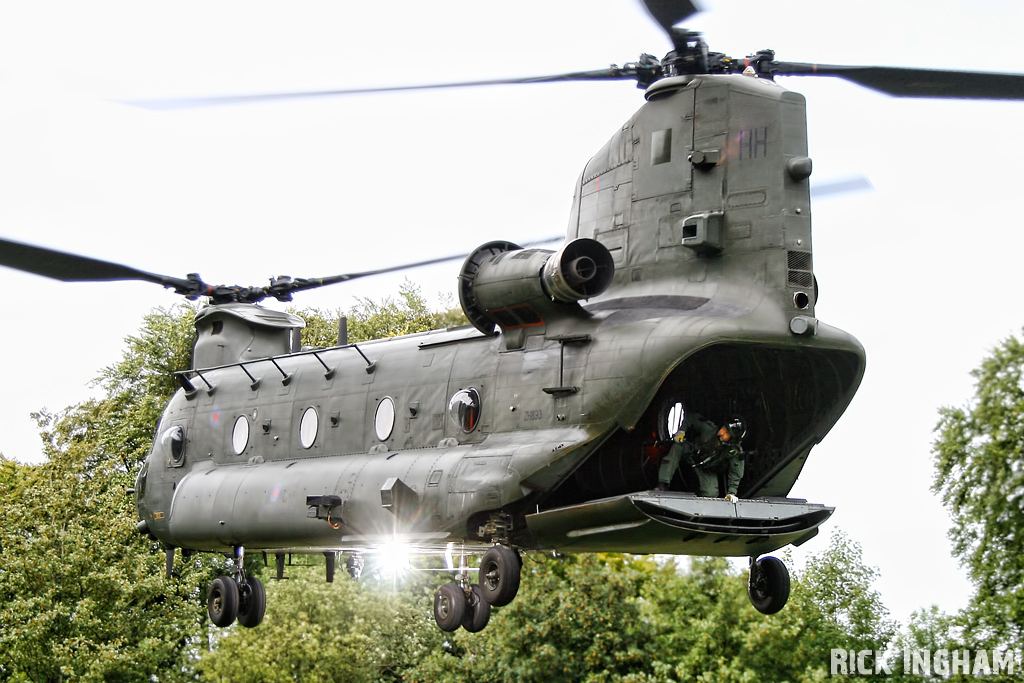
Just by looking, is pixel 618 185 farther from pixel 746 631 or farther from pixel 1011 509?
pixel 1011 509

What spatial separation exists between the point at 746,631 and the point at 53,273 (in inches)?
771

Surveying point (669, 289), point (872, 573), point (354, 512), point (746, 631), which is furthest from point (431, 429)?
point (872, 573)

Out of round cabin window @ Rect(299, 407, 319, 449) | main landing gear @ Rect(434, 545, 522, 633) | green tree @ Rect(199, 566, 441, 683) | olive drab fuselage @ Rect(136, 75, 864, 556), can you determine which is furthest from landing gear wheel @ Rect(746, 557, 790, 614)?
green tree @ Rect(199, 566, 441, 683)

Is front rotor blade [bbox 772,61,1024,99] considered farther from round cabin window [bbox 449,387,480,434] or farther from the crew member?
round cabin window [bbox 449,387,480,434]

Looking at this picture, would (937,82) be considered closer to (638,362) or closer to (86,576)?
(638,362)

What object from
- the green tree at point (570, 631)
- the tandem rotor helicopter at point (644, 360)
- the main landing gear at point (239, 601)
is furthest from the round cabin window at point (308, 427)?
the green tree at point (570, 631)

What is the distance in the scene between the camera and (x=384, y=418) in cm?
1739

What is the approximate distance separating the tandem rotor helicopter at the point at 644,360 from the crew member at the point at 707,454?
0.26m

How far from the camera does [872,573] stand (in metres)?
31.7

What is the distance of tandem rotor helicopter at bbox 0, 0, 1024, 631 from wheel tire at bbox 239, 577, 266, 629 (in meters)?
4.12

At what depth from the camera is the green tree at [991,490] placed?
3033 centimetres

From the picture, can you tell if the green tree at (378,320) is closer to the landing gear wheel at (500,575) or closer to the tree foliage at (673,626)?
the tree foliage at (673,626)

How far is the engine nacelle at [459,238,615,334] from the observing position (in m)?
14.2

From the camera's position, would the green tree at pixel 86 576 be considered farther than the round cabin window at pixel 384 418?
Yes
